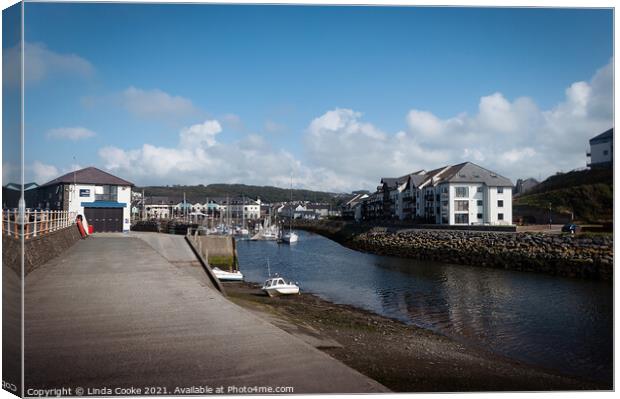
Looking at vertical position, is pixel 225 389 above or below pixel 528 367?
above

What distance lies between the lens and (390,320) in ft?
47.9

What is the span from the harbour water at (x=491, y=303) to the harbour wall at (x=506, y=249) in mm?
1504

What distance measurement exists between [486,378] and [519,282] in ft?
60.3

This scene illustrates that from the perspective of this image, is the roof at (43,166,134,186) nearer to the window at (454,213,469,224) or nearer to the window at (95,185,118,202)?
the window at (95,185,118,202)

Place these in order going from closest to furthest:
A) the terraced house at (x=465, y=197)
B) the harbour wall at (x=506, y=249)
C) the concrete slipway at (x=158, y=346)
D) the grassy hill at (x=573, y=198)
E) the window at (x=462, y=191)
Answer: the concrete slipway at (x=158, y=346) → the grassy hill at (x=573, y=198) → the harbour wall at (x=506, y=249) → the terraced house at (x=465, y=197) → the window at (x=462, y=191)

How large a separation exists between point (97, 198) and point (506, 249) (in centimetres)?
2427

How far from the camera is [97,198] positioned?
64.9ft

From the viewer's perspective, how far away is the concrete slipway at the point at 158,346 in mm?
4535

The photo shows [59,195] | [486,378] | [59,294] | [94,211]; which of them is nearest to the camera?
[486,378]

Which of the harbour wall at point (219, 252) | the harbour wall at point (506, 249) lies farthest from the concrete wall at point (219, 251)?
the harbour wall at point (506, 249)

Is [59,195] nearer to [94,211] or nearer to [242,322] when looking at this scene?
A: [94,211]

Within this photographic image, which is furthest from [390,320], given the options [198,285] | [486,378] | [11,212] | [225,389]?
[11,212]

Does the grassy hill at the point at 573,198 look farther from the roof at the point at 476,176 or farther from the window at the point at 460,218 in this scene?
the window at the point at 460,218

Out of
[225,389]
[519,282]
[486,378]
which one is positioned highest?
[225,389]
